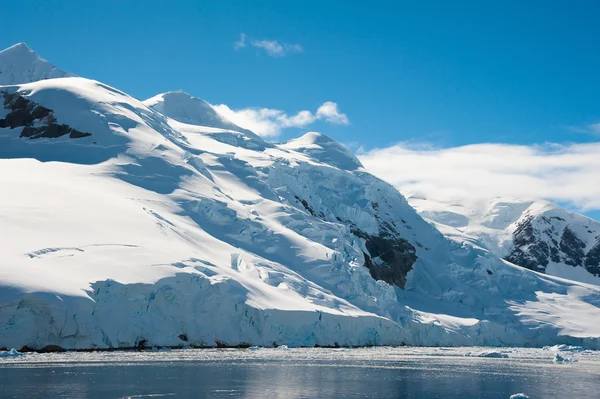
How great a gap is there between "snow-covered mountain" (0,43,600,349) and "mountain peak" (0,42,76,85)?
29.7 metres

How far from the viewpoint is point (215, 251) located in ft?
235

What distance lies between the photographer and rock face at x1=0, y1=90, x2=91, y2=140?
9431 centimetres

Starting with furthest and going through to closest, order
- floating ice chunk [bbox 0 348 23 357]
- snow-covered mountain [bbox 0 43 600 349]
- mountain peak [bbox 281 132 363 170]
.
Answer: mountain peak [bbox 281 132 363 170], snow-covered mountain [bbox 0 43 600 349], floating ice chunk [bbox 0 348 23 357]

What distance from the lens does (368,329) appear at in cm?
7381

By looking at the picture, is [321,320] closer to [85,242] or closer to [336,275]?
[336,275]

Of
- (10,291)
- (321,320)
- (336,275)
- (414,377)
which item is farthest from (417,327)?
(10,291)

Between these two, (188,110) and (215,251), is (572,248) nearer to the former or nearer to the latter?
(188,110)

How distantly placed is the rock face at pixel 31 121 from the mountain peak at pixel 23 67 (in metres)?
44.9

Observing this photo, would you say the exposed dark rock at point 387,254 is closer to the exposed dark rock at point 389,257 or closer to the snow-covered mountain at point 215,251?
the exposed dark rock at point 389,257

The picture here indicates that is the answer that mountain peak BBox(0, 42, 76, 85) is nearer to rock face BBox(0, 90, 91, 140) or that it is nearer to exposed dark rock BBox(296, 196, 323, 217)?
rock face BBox(0, 90, 91, 140)

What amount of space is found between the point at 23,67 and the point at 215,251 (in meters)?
93.7

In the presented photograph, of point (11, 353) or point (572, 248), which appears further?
point (572, 248)

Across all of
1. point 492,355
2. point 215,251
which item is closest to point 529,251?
point 492,355

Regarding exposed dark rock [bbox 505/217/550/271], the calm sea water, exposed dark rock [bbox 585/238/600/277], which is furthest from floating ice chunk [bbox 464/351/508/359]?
exposed dark rock [bbox 585/238/600/277]
